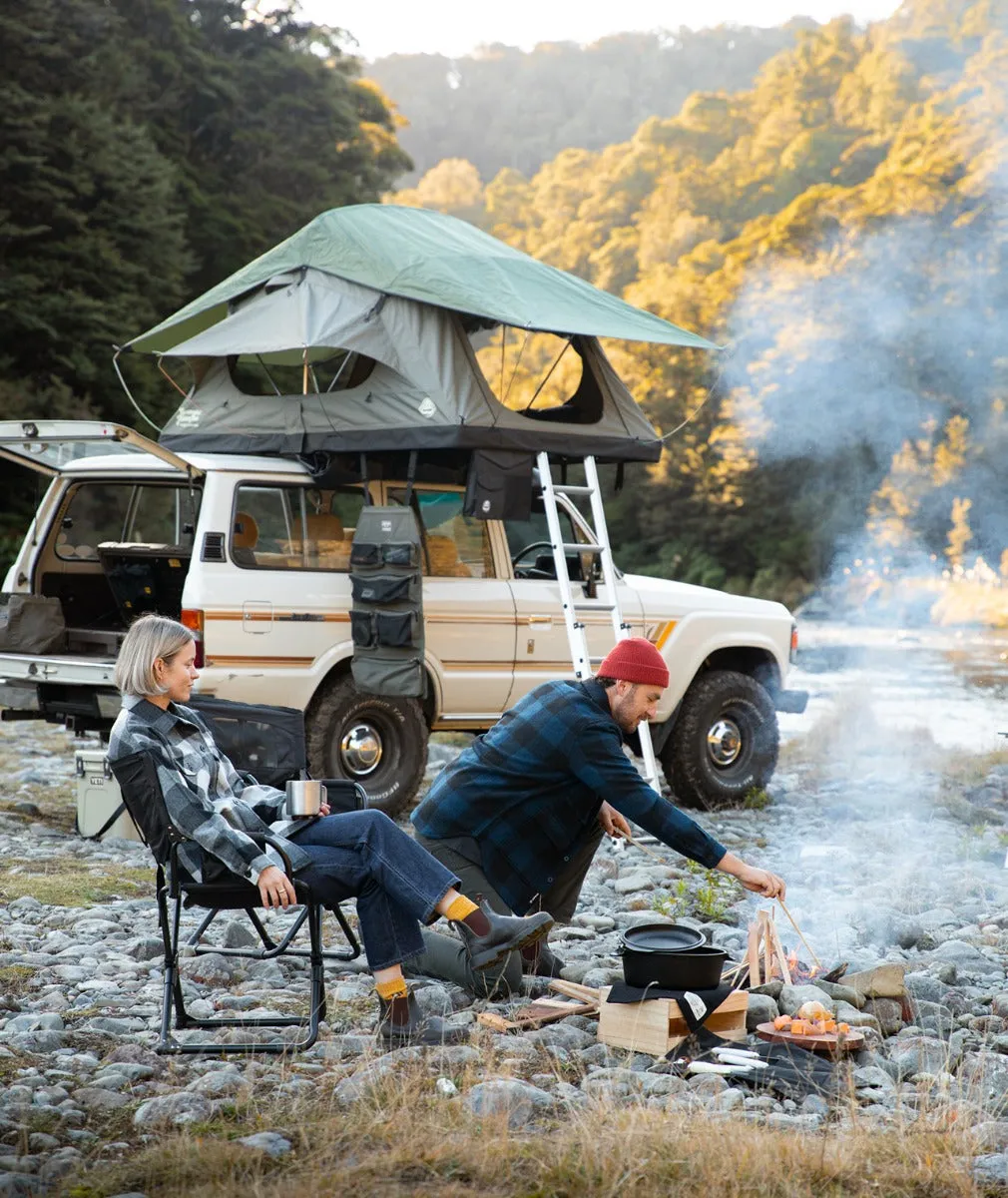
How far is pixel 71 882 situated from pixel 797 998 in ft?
12.1

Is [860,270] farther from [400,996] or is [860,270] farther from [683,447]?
[400,996]

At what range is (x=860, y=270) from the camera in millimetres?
33312

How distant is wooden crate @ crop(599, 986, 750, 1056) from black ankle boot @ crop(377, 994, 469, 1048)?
0.48 m

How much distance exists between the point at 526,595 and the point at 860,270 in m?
25.4

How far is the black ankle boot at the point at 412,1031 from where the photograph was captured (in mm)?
4977

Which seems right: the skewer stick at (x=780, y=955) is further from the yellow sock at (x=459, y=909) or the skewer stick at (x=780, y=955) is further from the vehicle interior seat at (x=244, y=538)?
the vehicle interior seat at (x=244, y=538)

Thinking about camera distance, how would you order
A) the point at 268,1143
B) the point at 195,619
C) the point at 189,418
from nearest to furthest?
the point at 268,1143, the point at 195,619, the point at 189,418

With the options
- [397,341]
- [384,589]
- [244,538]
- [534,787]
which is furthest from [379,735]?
[534,787]

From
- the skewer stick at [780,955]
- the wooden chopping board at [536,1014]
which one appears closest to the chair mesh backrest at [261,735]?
the wooden chopping board at [536,1014]

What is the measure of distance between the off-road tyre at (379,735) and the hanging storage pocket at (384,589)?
23.1 inches

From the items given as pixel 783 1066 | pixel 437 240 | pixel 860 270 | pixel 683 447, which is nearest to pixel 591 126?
pixel 683 447

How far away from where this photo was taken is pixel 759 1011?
5.28m

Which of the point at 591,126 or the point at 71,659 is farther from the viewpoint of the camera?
the point at 591,126

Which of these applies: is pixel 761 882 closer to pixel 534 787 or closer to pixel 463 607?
pixel 534 787
